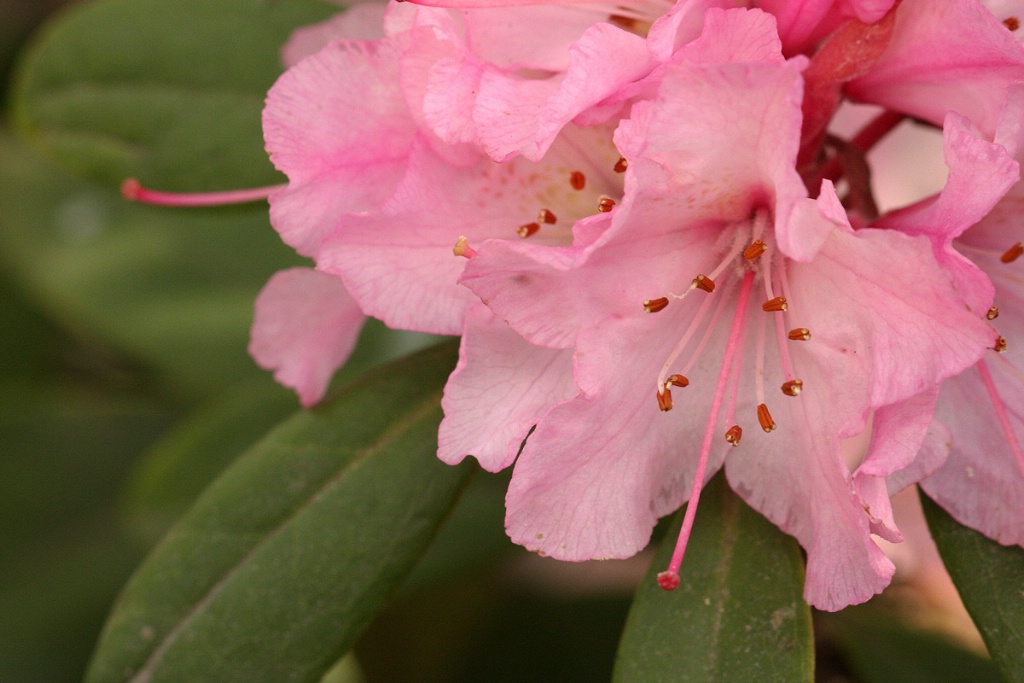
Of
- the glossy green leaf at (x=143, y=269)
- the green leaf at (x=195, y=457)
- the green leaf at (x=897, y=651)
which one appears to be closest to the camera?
the green leaf at (x=897, y=651)

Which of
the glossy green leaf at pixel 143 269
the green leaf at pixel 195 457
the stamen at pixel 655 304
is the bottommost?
the glossy green leaf at pixel 143 269

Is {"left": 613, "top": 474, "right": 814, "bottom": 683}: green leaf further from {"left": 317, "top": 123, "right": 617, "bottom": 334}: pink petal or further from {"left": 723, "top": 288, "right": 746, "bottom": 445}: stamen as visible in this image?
{"left": 317, "top": 123, "right": 617, "bottom": 334}: pink petal

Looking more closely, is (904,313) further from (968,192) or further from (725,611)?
(725,611)

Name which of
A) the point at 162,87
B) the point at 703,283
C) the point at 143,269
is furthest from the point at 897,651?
the point at 143,269

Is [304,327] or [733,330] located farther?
[304,327]

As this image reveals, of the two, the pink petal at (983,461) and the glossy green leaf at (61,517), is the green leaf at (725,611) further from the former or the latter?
the glossy green leaf at (61,517)

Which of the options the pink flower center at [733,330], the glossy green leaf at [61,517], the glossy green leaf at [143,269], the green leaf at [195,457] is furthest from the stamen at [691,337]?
the glossy green leaf at [61,517]
